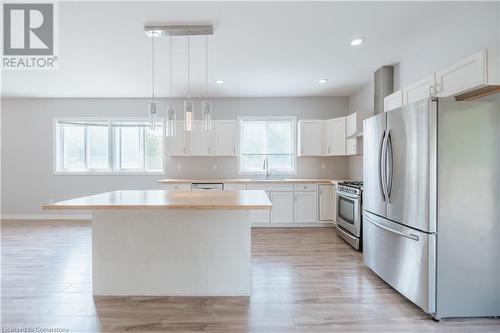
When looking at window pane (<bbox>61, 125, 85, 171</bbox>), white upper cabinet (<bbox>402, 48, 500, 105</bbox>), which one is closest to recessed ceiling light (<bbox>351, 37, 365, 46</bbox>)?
white upper cabinet (<bbox>402, 48, 500, 105</bbox>)

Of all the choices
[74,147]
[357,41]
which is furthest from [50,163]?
[357,41]

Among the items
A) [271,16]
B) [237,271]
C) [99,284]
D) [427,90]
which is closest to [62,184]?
[99,284]

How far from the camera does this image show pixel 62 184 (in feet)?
19.0

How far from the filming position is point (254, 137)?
5.73 metres

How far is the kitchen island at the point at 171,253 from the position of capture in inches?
97.2

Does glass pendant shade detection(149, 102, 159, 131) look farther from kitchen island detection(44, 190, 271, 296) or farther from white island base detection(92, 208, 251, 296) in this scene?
white island base detection(92, 208, 251, 296)

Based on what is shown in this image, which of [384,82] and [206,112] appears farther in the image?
[384,82]

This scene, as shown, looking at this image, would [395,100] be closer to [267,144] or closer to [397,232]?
[397,232]

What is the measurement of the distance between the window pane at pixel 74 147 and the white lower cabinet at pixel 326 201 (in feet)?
16.4

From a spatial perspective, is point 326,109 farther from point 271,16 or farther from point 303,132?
point 271,16

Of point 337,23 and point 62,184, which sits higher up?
point 337,23

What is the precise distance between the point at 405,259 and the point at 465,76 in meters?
1.58

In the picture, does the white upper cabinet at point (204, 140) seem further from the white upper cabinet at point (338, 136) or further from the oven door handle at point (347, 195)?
the oven door handle at point (347, 195)

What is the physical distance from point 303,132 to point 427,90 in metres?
2.79
